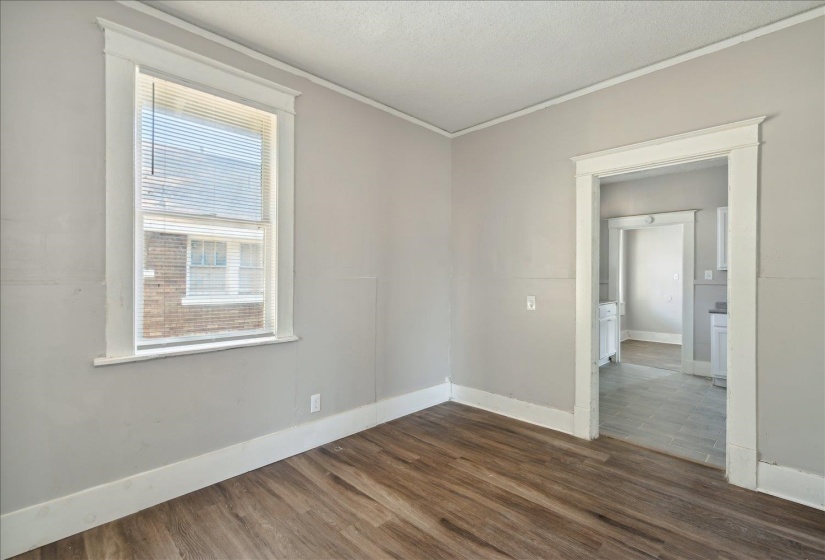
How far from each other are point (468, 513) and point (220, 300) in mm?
2045

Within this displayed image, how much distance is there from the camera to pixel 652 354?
6965 mm

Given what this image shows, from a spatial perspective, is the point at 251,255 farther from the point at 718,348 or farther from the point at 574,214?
the point at 718,348

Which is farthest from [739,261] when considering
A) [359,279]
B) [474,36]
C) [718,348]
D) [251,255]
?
[251,255]

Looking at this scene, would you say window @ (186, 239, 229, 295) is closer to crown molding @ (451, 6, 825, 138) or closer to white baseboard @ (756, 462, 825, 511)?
crown molding @ (451, 6, 825, 138)

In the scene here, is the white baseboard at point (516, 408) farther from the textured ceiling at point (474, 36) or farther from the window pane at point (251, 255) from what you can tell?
the textured ceiling at point (474, 36)

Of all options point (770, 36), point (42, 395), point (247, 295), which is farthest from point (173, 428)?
point (770, 36)

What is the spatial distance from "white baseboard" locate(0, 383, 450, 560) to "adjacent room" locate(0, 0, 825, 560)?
0.05 ft

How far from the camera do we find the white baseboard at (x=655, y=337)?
8.07 meters

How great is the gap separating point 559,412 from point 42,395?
3.52 metres

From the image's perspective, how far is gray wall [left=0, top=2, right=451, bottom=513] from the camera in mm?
1959

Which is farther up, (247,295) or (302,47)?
(302,47)

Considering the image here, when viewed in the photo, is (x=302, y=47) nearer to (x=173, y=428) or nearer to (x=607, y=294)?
(x=173, y=428)

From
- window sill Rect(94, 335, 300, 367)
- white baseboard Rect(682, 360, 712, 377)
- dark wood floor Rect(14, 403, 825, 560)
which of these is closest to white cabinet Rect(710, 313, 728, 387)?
white baseboard Rect(682, 360, 712, 377)

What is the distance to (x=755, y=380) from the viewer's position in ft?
8.27
